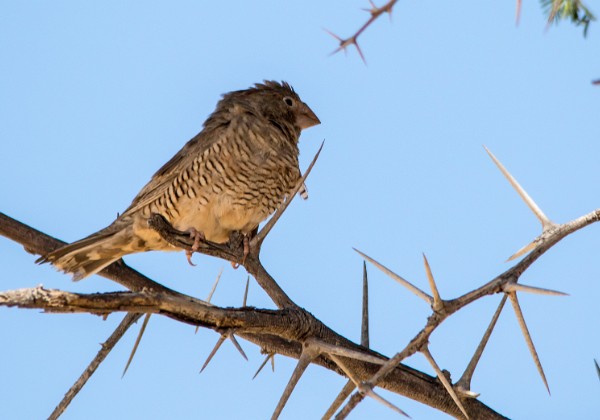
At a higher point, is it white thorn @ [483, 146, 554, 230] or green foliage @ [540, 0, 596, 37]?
white thorn @ [483, 146, 554, 230]

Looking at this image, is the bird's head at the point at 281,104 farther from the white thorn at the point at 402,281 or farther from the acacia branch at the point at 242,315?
the white thorn at the point at 402,281

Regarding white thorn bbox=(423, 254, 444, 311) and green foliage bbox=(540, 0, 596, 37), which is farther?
white thorn bbox=(423, 254, 444, 311)

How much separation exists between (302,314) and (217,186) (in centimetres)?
322

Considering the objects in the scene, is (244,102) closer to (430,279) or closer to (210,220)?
(210,220)

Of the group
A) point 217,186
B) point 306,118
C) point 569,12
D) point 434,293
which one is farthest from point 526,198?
point 306,118

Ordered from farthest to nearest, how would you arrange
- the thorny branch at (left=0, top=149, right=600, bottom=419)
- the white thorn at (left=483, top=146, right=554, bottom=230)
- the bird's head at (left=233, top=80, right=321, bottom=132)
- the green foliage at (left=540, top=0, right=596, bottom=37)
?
the bird's head at (left=233, top=80, right=321, bottom=132) < the white thorn at (left=483, top=146, right=554, bottom=230) < the thorny branch at (left=0, top=149, right=600, bottom=419) < the green foliage at (left=540, top=0, right=596, bottom=37)

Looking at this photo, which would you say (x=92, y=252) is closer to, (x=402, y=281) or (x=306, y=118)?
(x=306, y=118)

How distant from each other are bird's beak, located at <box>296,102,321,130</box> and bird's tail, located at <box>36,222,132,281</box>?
217 centimetres

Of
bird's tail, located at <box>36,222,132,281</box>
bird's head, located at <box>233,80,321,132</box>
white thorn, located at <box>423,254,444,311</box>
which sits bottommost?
white thorn, located at <box>423,254,444,311</box>

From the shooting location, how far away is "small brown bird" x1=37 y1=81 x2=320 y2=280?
23.6ft

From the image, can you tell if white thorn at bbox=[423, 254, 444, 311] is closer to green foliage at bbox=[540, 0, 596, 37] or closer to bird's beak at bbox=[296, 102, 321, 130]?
green foliage at bbox=[540, 0, 596, 37]

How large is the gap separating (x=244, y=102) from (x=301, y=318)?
429 centimetres

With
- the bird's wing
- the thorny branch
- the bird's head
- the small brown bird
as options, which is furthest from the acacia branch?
the bird's head

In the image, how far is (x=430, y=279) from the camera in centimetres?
335
